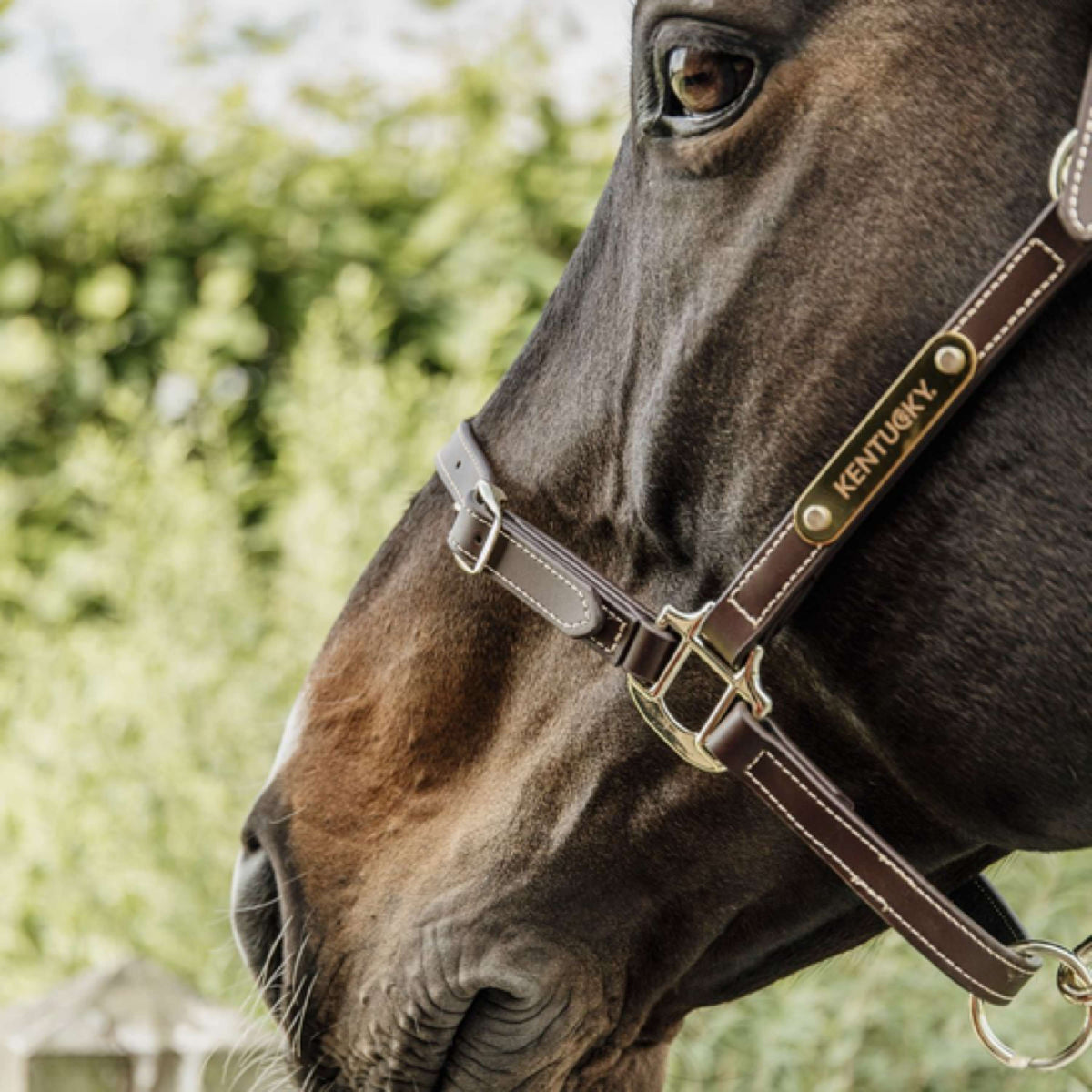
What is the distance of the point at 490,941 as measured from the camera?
1.57 metres

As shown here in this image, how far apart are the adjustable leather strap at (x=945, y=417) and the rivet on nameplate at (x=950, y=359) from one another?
13mm

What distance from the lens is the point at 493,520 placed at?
1521 millimetres

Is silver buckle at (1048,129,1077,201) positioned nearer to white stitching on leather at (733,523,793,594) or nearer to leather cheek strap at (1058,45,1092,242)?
leather cheek strap at (1058,45,1092,242)

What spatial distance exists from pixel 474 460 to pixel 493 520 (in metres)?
0.10

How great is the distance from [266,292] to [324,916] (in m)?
3.81

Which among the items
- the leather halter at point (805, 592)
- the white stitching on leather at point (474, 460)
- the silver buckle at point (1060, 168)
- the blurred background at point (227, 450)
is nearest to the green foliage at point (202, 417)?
the blurred background at point (227, 450)

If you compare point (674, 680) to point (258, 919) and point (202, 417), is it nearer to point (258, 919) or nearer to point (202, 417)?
point (258, 919)

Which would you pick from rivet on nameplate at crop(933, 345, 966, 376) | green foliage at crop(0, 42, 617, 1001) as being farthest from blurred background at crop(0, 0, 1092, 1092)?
rivet on nameplate at crop(933, 345, 966, 376)

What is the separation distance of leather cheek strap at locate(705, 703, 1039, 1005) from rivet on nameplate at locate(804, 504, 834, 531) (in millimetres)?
189

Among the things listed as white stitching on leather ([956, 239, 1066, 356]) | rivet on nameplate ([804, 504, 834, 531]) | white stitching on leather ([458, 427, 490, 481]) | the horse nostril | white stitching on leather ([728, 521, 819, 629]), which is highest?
white stitching on leather ([956, 239, 1066, 356])

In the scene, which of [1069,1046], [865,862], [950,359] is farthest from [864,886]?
[950,359]

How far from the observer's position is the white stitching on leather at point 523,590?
1435 mm

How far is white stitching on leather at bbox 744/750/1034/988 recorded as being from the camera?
52.0 inches

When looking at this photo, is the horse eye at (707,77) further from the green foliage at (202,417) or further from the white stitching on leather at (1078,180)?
the green foliage at (202,417)
